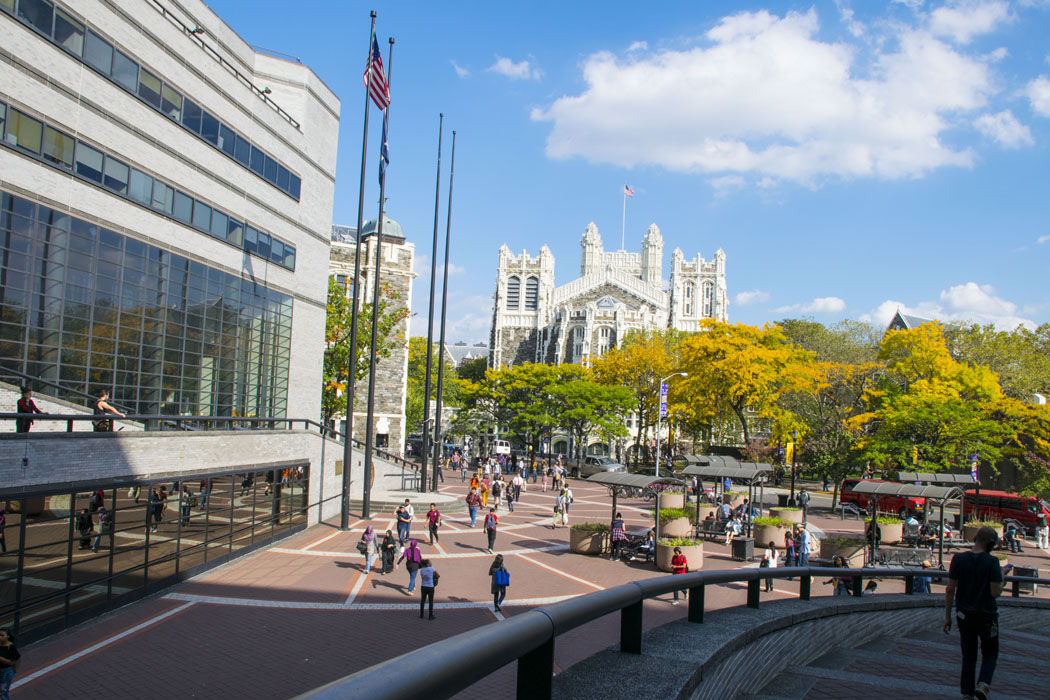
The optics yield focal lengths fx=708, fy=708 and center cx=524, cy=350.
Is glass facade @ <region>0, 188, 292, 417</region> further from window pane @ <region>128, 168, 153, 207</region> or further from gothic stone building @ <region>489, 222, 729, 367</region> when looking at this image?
gothic stone building @ <region>489, 222, 729, 367</region>

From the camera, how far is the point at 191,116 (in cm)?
2123

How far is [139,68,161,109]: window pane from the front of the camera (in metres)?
19.2

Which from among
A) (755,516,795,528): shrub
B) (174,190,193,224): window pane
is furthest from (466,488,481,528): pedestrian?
(174,190,193,224): window pane

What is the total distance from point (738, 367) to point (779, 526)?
18.5 metres

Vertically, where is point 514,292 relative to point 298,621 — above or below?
above

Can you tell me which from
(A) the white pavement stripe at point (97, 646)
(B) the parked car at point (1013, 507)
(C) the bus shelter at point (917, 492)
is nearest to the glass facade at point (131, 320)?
(A) the white pavement stripe at point (97, 646)

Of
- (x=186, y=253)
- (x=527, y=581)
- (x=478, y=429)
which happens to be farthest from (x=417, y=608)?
(x=478, y=429)

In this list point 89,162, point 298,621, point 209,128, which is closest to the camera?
point 298,621

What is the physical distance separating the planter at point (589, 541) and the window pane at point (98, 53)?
17611 mm

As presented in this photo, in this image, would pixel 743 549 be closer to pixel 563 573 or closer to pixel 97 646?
pixel 563 573

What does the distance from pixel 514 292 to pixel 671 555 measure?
10605cm

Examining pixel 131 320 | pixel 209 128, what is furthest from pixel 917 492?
pixel 209 128

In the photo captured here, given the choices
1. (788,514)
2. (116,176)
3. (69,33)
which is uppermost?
(69,33)

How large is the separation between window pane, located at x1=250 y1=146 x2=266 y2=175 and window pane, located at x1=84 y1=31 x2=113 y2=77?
6.36 meters
